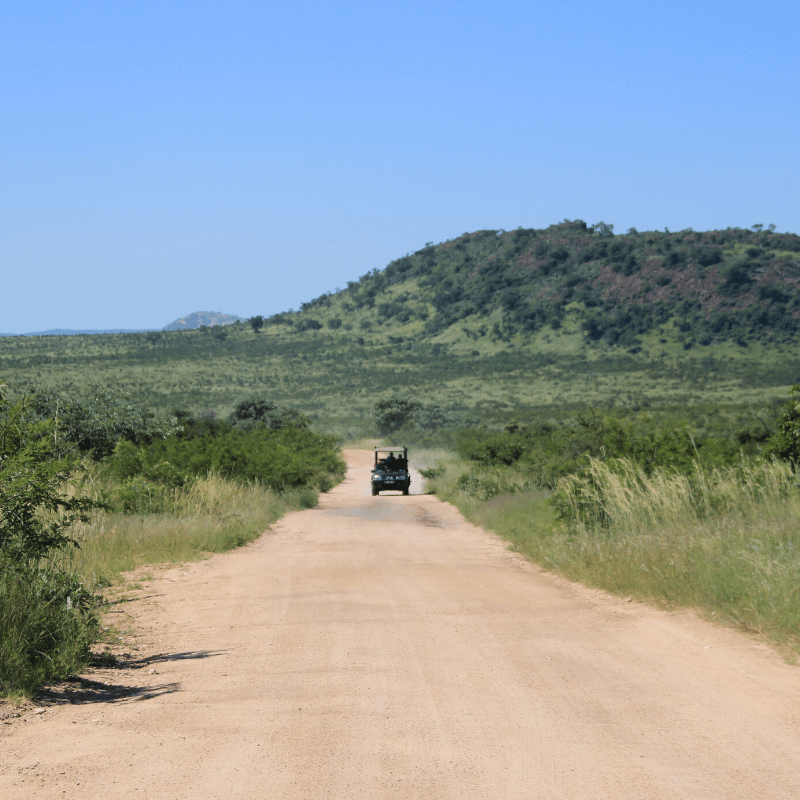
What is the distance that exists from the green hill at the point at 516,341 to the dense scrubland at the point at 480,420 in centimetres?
40

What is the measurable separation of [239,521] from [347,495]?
46.6ft

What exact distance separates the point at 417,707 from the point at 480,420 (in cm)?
6058

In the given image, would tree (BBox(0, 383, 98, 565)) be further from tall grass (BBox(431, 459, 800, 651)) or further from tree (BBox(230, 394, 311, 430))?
tree (BBox(230, 394, 311, 430))

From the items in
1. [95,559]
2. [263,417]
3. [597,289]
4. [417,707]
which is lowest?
[263,417]

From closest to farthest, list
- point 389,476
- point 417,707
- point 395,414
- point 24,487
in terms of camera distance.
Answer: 1. point 417,707
2. point 24,487
3. point 389,476
4. point 395,414

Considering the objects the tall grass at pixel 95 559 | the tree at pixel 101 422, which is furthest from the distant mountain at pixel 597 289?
the tall grass at pixel 95 559

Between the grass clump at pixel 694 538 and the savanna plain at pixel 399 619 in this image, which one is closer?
the savanna plain at pixel 399 619

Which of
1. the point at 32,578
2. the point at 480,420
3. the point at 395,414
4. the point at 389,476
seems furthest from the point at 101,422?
Answer: the point at 395,414

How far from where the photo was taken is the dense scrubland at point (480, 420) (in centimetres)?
850

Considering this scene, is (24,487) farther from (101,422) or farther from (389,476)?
(389,476)

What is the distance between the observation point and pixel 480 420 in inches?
2606

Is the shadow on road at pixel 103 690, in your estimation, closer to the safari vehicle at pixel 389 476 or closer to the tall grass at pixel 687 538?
the tall grass at pixel 687 538

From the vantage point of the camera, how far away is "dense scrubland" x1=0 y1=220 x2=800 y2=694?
850cm

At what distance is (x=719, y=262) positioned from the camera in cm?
10925
